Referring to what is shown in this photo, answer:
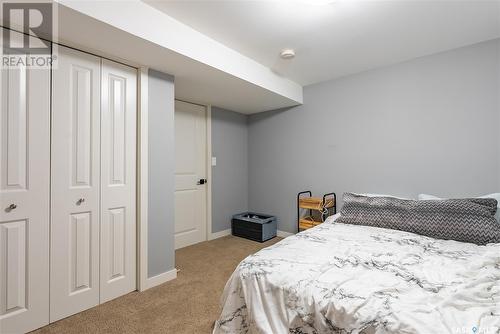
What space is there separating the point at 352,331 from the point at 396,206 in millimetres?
1611

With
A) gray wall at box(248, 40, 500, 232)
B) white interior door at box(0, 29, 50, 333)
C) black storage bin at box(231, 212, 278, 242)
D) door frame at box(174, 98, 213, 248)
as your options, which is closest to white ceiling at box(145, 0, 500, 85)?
gray wall at box(248, 40, 500, 232)

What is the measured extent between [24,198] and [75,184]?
0.30 meters

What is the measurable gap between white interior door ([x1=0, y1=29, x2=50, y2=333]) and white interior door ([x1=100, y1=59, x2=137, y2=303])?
1.21ft

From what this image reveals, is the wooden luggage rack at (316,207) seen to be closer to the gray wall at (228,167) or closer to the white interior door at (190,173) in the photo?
the gray wall at (228,167)

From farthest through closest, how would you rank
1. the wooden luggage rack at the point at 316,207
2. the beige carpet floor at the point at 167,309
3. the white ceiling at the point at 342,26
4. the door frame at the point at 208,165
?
the door frame at the point at 208,165, the wooden luggage rack at the point at 316,207, the white ceiling at the point at 342,26, the beige carpet floor at the point at 167,309

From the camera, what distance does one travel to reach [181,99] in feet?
10.8

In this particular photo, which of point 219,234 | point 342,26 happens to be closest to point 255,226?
point 219,234

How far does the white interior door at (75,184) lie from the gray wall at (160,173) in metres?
0.42

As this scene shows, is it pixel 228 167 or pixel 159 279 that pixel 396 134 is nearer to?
pixel 228 167

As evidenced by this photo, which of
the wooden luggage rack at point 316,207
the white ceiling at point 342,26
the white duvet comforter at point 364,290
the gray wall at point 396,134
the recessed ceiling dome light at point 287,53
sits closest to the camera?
the white duvet comforter at point 364,290

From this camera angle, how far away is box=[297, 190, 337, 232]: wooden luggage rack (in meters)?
3.04

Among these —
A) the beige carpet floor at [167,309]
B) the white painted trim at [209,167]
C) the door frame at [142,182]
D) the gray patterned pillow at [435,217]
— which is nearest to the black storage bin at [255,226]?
the white painted trim at [209,167]

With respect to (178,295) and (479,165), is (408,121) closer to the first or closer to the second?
(479,165)

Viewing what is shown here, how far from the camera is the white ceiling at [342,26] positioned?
1785 mm
